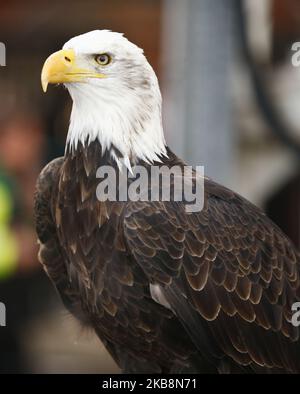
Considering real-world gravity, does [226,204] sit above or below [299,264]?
above

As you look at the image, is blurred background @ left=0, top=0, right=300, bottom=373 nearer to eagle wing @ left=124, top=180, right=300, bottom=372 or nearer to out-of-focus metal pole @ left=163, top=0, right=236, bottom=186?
out-of-focus metal pole @ left=163, top=0, right=236, bottom=186

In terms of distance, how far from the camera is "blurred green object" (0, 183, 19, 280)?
11.5 feet

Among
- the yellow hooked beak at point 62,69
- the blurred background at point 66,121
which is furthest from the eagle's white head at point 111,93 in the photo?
the blurred background at point 66,121

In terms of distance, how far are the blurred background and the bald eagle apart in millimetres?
703

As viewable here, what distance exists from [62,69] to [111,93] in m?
0.13

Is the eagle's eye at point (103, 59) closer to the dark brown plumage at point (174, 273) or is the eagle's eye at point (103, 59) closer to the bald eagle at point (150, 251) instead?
the bald eagle at point (150, 251)

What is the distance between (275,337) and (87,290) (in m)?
0.47

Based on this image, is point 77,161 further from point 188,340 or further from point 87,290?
point 188,340

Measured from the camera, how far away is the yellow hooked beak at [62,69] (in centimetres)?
209

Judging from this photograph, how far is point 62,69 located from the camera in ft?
6.91

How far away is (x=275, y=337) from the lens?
2355 millimetres

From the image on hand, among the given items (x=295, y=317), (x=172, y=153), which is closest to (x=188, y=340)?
(x=295, y=317)

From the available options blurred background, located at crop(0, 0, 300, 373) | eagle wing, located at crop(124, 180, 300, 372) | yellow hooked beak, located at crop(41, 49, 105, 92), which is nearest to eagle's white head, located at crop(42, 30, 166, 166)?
yellow hooked beak, located at crop(41, 49, 105, 92)

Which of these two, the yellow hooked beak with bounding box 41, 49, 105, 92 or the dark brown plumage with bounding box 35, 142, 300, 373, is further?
the dark brown plumage with bounding box 35, 142, 300, 373
